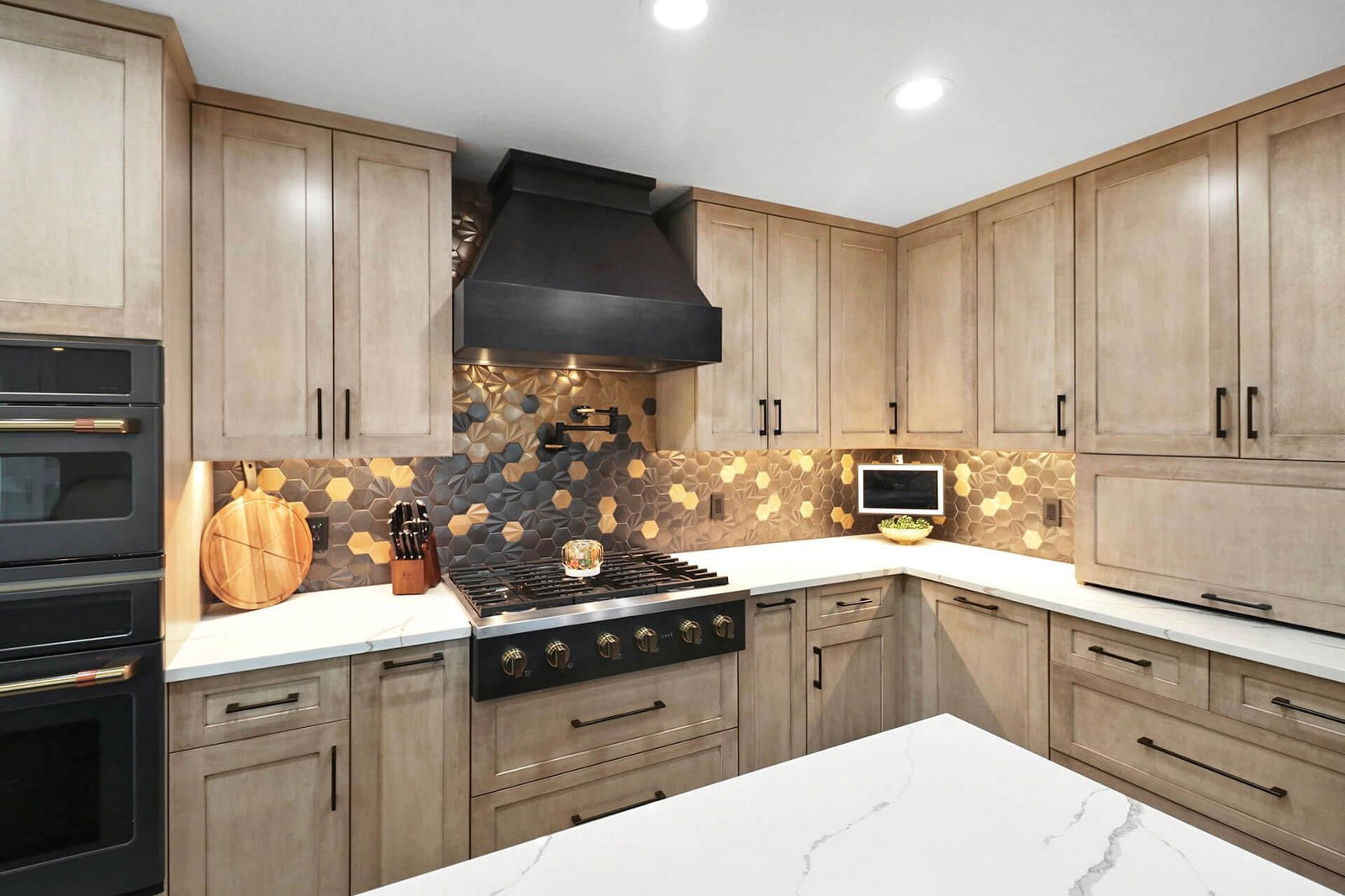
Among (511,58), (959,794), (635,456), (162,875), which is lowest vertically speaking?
(162,875)

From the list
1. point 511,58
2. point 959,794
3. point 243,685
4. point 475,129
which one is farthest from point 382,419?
point 959,794

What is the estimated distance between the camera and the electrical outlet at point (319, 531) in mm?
2316

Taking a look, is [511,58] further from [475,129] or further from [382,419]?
[382,419]

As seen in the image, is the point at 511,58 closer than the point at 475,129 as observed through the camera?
Yes

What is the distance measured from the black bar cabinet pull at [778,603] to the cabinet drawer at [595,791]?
1.48 ft

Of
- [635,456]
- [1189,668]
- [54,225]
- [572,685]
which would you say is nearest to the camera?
[54,225]

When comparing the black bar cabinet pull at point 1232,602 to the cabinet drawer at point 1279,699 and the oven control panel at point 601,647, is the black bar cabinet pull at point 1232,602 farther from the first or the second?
the oven control panel at point 601,647

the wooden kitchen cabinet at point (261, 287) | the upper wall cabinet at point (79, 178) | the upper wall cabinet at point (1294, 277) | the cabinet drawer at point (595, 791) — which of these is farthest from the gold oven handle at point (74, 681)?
the upper wall cabinet at point (1294, 277)

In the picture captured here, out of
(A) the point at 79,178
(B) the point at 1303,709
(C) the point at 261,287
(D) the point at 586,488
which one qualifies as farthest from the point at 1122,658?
(A) the point at 79,178

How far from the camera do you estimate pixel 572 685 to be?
2.08m

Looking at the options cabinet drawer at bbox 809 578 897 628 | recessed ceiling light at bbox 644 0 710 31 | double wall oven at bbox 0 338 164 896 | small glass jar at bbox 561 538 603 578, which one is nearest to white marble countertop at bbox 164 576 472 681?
double wall oven at bbox 0 338 164 896

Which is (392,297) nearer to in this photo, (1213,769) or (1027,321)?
(1027,321)

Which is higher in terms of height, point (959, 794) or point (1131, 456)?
point (1131, 456)

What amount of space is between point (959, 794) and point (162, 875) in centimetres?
181
